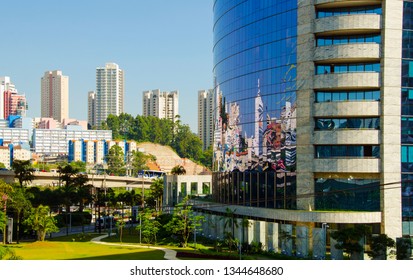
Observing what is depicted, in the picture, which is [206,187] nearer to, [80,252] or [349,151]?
[80,252]

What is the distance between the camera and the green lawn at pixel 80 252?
75250 millimetres

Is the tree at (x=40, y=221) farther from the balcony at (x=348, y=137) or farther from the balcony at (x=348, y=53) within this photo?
the balcony at (x=348, y=53)

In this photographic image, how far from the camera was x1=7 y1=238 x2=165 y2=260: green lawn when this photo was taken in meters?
75.2

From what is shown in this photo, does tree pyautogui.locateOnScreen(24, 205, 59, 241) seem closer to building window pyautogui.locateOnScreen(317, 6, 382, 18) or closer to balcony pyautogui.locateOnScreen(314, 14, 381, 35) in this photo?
balcony pyautogui.locateOnScreen(314, 14, 381, 35)

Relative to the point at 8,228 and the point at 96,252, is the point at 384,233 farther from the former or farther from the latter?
the point at 8,228

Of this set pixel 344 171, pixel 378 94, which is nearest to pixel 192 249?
pixel 344 171

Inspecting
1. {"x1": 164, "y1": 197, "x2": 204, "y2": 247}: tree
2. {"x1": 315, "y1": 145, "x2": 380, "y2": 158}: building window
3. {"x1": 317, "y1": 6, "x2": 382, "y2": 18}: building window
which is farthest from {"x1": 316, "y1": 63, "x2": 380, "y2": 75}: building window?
{"x1": 164, "y1": 197, "x2": 204, "y2": 247}: tree

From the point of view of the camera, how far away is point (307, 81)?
2968 inches

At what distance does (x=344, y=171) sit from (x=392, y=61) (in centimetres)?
1366

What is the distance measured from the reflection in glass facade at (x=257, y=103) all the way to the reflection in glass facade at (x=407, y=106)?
13.1 m

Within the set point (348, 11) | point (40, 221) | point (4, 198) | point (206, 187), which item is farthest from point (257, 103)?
point (206, 187)

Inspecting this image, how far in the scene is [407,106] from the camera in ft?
233

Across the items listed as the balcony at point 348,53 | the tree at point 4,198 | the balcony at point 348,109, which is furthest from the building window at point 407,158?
the tree at point 4,198

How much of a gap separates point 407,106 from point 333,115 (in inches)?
327
